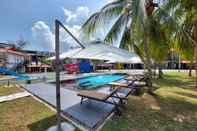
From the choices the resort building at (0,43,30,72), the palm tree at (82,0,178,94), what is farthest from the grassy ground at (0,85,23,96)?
the resort building at (0,43,30,72)

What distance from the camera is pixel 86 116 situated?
5.88 m

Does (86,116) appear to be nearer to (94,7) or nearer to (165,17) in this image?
(165,17)

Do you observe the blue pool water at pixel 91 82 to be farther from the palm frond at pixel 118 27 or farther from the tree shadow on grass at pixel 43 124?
the tree shadow on grass at pixel 43 124

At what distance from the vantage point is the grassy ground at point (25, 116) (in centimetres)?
533

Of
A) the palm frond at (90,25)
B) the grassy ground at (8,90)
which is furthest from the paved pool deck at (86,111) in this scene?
A: the palm frond at (90,25)

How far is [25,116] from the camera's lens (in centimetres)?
613

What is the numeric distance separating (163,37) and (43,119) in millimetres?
8327

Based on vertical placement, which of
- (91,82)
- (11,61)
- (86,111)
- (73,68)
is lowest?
(86,111)

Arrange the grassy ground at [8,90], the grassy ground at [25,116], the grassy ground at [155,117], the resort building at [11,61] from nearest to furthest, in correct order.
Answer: the grassy ground at [25,116] → the grassy ground at [155,117] → the grassy ground at [8,90] → the resort building at [11,61]

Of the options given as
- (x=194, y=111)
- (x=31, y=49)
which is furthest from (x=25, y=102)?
(x=31, y=49)

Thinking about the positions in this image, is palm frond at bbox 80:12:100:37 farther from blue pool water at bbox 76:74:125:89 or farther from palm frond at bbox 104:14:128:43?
blue pool water at bbox 76:74:125:89

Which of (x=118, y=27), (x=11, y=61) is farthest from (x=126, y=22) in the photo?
(x=11, y=61)

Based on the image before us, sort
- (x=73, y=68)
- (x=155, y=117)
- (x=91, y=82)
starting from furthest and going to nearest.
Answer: (x=73, y=68) → (x=91, y=82) → (x=155, y=117)

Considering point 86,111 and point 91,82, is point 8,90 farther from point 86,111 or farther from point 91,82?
point 91,82
